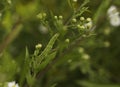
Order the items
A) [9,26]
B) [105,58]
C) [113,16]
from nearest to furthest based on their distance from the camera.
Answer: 1. [9,26]
2. [113,16]
3. [105,58]

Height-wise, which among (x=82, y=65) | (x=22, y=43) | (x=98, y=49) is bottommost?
(x=82, y=65)

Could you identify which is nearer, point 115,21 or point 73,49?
point 73,49

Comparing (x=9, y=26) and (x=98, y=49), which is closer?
(x=9, y=26)

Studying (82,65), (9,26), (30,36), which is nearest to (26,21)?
(30,36)

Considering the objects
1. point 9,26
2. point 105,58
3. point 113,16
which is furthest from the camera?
point 105,58

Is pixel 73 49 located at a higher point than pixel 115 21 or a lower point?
lower

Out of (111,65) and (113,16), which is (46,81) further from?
(113,16)

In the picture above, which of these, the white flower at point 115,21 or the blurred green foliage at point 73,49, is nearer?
the blurred green foliage at point 73,49

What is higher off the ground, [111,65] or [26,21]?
[26,21]

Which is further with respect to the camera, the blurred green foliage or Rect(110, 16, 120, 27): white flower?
Rect(110, 16, 120, 27): white flower

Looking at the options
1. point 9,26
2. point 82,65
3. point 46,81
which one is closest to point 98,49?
point 82,65
